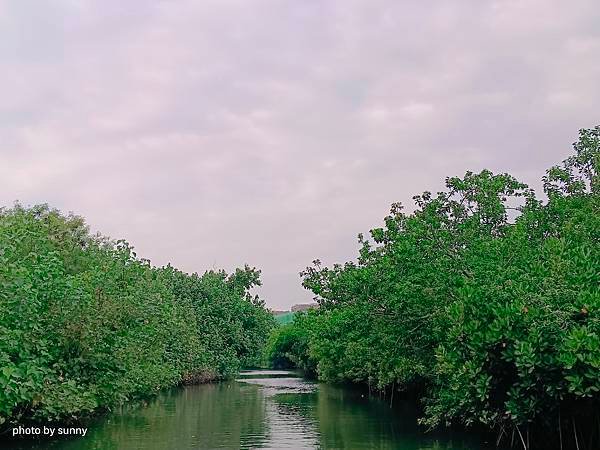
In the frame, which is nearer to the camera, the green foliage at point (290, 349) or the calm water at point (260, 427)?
the calm water at point (260, 427)

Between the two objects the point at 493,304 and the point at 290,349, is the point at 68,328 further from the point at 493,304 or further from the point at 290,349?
the point at 290,349

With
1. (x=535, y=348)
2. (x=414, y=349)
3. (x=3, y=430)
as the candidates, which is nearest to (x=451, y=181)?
(x=414, y=349)

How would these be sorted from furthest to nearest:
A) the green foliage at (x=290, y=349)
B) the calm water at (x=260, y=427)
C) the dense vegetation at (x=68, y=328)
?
1. the green foliage at (x=290, y=349)
2. the calm water at (x=260, y=427)
3. the dense vegetation at (x=68, y=328)

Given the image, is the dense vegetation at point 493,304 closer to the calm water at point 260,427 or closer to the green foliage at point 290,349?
the calm water at point 260,427

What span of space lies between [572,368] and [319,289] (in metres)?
15.2

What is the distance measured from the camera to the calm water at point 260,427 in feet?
60.4

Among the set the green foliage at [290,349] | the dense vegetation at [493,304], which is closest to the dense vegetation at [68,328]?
the dense vegetation at [493,304]

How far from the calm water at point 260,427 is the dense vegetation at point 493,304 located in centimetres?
134

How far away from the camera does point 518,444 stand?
55.7 feet

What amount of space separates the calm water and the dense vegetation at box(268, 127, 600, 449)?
4.38ft

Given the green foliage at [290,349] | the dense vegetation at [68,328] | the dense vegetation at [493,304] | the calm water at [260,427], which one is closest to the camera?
the dense vegetation at [493,304]

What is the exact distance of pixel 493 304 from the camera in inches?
511

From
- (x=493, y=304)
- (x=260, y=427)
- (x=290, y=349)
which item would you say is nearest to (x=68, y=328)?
(x=260, y=427)

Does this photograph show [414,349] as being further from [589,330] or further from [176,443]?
[589,330]
